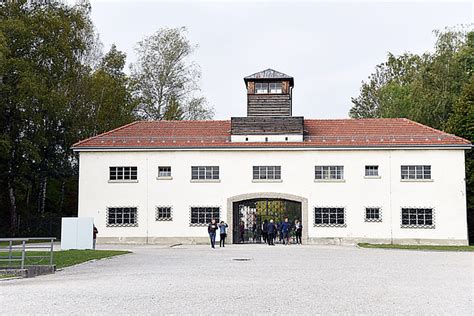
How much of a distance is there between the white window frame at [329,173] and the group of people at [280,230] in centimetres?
268

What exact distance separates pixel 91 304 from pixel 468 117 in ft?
114

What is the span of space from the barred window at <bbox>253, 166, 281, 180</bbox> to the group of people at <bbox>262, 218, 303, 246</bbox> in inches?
96.6

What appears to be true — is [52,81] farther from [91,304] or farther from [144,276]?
[91,304]

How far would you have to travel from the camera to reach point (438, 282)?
15.4 meters

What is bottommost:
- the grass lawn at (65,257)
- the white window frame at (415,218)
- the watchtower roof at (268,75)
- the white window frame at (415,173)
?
the grass lawn at (65,257)

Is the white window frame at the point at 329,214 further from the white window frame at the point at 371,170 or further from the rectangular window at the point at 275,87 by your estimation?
the rectangular window at the point at 275,87

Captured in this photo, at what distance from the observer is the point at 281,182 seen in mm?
37062

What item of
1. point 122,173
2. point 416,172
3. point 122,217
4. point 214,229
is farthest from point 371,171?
point 122,217

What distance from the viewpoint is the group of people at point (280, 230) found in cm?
3472

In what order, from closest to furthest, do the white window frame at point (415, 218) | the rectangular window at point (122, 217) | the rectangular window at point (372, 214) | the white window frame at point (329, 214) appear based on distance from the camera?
the white window frame at point (415, 218), the rectangular window at point (372, 214), the white window frame at point (329, 214), the rectangular window at point (122, 217)

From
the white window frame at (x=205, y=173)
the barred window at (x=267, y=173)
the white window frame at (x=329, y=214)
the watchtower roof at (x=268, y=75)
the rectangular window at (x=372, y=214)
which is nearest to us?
the rectangular window at (x=372, y=214)

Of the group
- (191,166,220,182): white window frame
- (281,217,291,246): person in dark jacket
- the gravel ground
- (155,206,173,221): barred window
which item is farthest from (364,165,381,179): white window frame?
the gravel ground

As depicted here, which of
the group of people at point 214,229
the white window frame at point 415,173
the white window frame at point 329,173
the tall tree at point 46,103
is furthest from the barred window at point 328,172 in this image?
the tall tree at point 46,103

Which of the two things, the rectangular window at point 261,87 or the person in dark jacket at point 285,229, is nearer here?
the person in dark jacket at point 285,229
